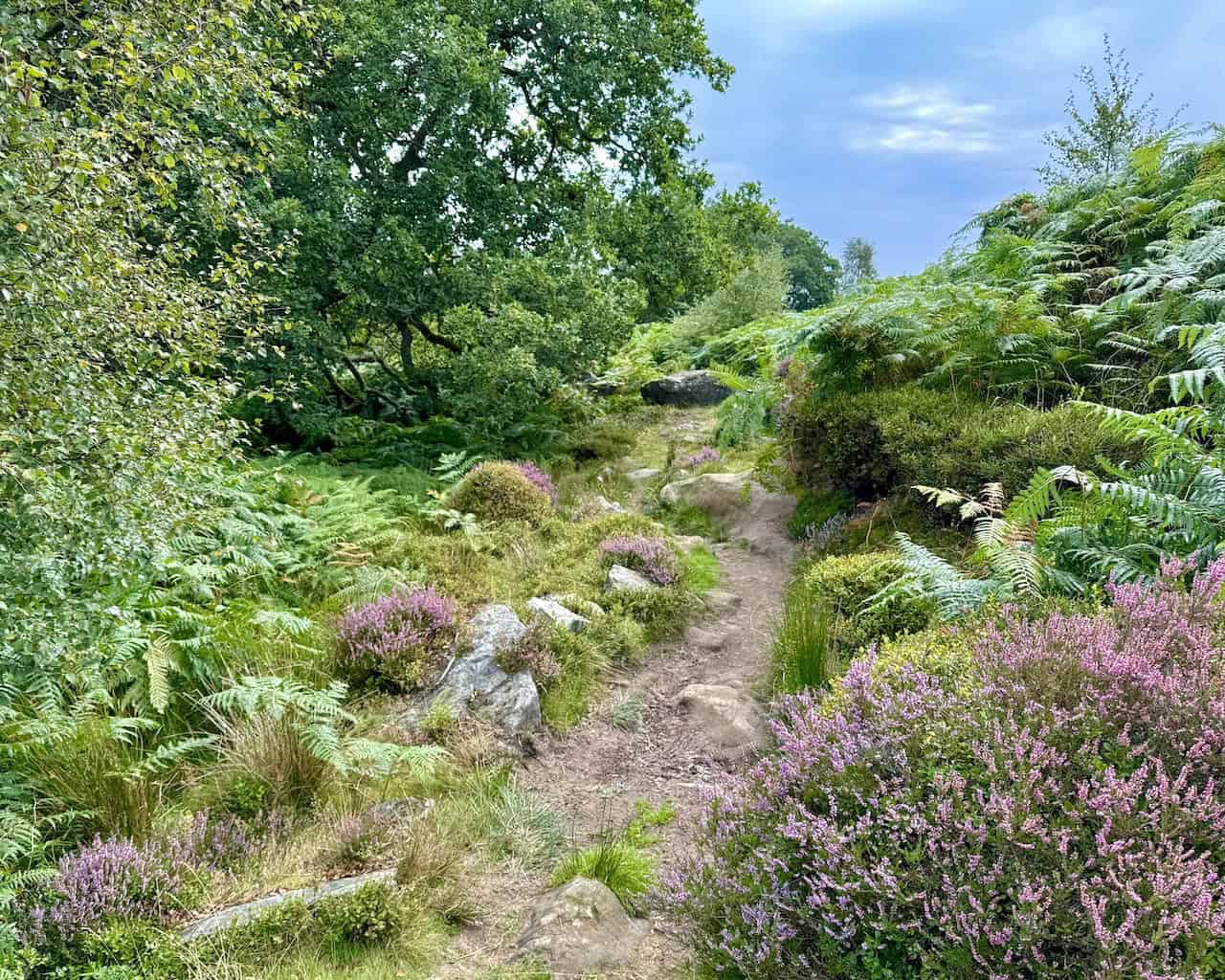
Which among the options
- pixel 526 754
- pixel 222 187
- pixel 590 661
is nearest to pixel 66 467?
pixel 222 187

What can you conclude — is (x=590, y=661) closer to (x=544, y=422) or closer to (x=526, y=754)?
(x=526, y=754)

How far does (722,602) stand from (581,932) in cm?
448

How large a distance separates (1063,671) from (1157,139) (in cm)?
1104

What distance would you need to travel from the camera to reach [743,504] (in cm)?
941

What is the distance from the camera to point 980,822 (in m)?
2.08

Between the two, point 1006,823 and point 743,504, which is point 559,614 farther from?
point 1006,823

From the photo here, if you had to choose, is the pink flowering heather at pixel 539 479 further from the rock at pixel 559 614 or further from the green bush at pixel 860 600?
the green bush at pixel 860 600

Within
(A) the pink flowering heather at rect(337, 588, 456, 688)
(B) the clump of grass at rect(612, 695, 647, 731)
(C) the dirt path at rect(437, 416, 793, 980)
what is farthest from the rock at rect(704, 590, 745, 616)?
(A) the pink flowering heather at rect(337, 588, 456, 688)

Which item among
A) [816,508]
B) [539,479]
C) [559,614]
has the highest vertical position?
[539,479]

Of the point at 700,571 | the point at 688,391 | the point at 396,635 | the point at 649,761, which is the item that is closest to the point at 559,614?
Result: the point at 396,635

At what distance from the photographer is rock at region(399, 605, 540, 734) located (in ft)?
16.6

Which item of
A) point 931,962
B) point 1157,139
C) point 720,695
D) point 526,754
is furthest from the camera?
point 1157,139

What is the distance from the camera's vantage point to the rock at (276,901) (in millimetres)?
3066

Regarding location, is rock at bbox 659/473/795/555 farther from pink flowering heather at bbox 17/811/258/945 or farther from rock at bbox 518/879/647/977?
pink flowering heather at bbox 17/811/258/945
